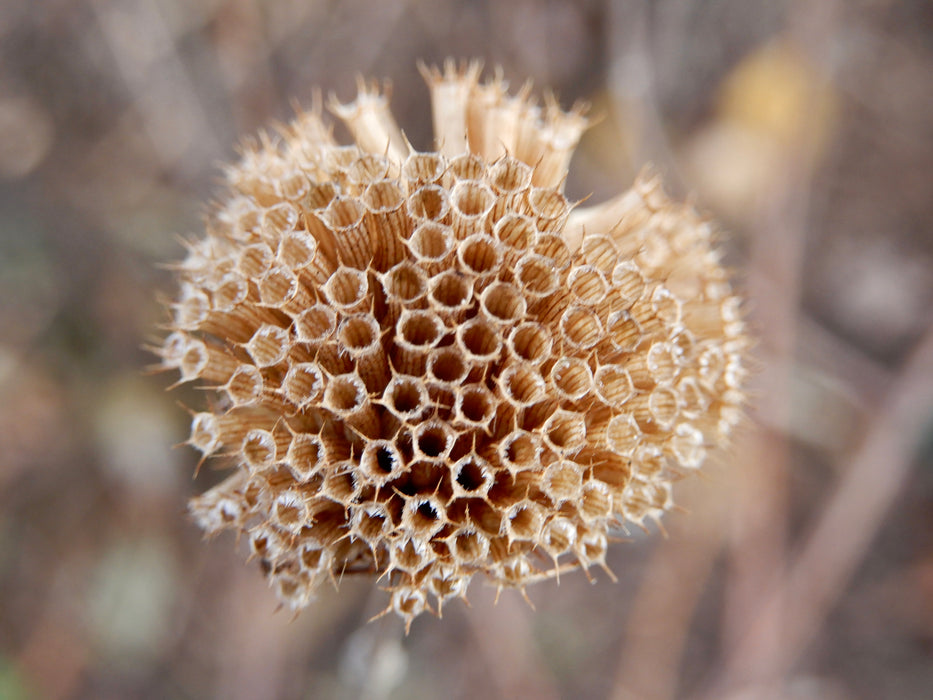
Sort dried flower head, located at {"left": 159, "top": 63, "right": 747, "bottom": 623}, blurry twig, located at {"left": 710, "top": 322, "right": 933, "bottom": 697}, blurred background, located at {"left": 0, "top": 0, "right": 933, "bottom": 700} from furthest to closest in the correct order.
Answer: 1. blurry twig, located at {"left": 710, "top": 322, "right": 933, "bottom": 697}
2. blurred background, located at {"left": 0, "top": 0, "right": 933, "bottom": 700}
3. dried flower head, located at {"left": 159, "top": 63, "right": 747, "bottom": 623}

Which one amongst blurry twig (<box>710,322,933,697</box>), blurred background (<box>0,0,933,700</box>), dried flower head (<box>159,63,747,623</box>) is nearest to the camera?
dried flower head (<box>159,63,747,623</box>)

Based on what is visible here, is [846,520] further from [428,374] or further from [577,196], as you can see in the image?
[428,374]

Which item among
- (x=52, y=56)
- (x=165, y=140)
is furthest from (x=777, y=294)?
(x=52, y=56)

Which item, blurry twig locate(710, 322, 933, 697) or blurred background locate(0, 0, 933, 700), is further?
blurry twig locate(710, 322, 933, 697)

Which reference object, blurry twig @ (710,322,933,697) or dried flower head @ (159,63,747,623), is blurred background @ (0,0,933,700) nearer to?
blurry twig @ (710,322,933,697)

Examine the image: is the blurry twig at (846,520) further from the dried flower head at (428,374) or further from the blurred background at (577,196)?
the dried flower head at (428,374)

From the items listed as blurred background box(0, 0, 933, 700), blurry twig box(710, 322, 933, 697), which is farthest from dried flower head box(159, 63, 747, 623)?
blurry twig box(710, 322, 933, 697)
